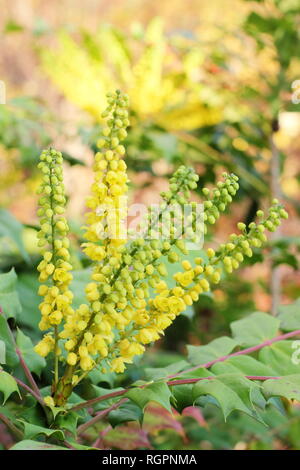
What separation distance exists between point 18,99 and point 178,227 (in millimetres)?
1136

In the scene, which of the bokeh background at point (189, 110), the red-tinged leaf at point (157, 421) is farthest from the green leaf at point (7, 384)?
the bokeh background at point (189, 110)

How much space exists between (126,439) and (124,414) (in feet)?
0.60

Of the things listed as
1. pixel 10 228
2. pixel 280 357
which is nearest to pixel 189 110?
pixel 10 228

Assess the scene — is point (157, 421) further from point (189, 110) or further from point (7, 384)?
point (189, 110)

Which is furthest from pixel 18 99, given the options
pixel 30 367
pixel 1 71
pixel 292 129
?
pixel 1 71

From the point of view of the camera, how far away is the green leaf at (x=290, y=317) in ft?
2.83

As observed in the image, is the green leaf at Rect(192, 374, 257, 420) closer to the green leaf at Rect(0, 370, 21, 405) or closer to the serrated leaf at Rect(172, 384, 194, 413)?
the serrated leaf at Rect(172, 384, 194, 413)

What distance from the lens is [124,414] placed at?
2.38 ft

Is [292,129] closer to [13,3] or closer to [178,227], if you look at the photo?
[13,3]

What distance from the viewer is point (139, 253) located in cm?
59

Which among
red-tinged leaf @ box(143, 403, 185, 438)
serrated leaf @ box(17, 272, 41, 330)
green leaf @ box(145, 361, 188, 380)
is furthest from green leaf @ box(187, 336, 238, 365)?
serrated leaf @ box(17, 272, 41, 330)

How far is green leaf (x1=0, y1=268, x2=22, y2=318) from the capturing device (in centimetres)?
75

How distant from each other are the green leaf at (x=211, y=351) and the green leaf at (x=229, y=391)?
0.40 feet

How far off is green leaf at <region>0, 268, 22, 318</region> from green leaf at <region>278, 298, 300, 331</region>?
1.30 ft
